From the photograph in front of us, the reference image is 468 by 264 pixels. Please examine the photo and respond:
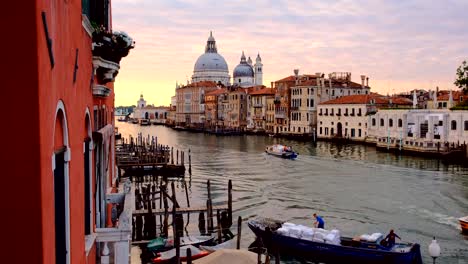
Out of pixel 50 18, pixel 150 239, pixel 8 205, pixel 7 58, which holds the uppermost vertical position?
pixel 50 18

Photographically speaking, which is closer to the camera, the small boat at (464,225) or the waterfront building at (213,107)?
the small boat at (464,225)

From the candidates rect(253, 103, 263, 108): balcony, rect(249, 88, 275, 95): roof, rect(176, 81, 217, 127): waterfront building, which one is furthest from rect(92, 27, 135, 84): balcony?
rect(176, 81, 217, 127): waterfront building

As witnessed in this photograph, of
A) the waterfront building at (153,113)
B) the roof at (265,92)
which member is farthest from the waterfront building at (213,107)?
the waterfront building at (153,113)

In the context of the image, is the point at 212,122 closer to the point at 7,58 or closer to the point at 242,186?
the point at 242,186

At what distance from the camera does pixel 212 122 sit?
68938 millimetres

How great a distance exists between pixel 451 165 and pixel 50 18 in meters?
27.3

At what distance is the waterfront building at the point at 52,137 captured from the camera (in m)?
1.71

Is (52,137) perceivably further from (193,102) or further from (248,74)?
(248,74)

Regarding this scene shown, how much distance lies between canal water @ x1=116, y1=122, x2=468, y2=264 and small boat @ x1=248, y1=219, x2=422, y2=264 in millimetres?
837

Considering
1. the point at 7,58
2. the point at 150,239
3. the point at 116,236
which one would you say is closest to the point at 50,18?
the point at 7,58

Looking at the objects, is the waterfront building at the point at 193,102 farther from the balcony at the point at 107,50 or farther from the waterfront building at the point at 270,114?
A: the balcony at the point at 107,50

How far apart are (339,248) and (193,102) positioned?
65945 millimetres

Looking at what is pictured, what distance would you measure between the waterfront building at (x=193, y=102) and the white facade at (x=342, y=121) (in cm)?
2562

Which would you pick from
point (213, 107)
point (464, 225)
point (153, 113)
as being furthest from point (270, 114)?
point (153, 113)
